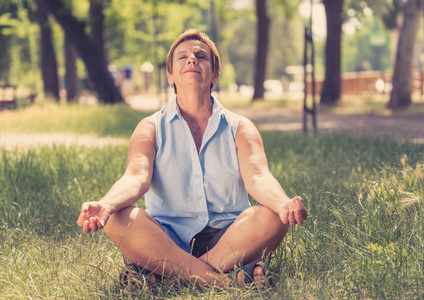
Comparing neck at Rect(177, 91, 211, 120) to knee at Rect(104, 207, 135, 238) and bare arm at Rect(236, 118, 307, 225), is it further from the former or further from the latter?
knee at Rect(104, 207, 135, 238)

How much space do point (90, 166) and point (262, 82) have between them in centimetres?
2226

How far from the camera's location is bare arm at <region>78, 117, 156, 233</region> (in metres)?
2.94

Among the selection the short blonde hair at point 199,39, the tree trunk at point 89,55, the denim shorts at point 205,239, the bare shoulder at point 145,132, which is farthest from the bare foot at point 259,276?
the tree trunk at point 89,55

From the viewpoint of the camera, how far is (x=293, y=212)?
301cm

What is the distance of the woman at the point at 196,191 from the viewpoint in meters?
A: 3.28

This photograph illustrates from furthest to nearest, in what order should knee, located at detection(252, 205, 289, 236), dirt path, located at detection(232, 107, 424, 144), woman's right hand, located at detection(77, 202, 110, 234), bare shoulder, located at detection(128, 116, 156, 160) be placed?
dirt path, located at detection(232, 107, 424, 144)
bare shoulder, located at detection(128, 116, 156, 160)
knee, located at detection(252, 205, 289, 236)
woman's right hand, located at detection(77, 202, 110, 234)

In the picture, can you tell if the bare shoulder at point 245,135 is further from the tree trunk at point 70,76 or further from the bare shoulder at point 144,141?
the tree trunk at point 70,76

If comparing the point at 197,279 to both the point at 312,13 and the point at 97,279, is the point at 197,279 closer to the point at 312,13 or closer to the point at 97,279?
the point at 97,279

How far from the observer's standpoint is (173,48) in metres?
3.72

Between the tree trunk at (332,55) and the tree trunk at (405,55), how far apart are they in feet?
12.1

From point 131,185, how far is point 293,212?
2.78 feet

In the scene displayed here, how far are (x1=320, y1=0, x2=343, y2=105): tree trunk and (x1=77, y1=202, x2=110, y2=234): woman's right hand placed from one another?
19607 millimetres

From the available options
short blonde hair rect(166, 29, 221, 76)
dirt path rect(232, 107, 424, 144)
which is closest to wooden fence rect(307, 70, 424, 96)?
dirt path rect(232, 107, 424, 144)

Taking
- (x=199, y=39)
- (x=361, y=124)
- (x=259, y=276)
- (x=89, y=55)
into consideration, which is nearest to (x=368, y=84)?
(x=89, y=55)
